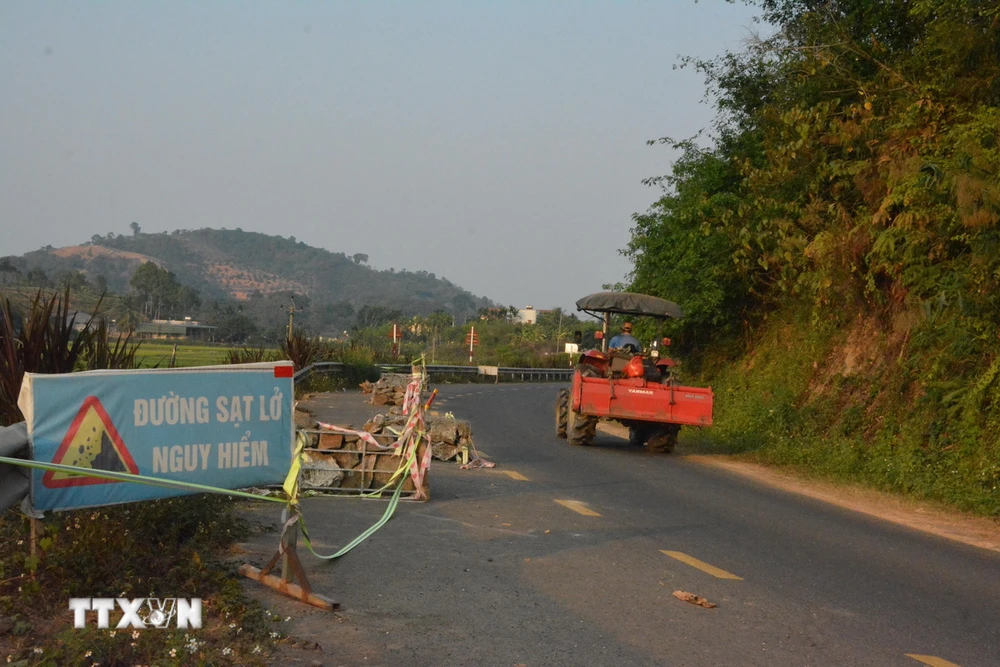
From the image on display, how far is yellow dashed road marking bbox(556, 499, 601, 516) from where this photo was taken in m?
11.0

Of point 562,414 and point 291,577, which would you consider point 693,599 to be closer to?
point 291,577

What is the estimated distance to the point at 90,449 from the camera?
6.08 m

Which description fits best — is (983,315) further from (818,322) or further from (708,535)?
(708,535)

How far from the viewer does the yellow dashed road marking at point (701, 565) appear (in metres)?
8.23

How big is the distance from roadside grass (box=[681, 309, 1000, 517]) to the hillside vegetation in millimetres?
44

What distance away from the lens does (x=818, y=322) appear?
21500 millimetres

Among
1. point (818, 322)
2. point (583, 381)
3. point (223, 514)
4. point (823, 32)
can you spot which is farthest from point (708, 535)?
point (823, 32)

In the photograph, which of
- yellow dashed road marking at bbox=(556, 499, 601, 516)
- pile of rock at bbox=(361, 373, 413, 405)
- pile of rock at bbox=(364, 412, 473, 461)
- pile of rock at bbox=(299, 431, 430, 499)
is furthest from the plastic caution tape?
pile of rock at bbox=(361, 373, 413, 405)

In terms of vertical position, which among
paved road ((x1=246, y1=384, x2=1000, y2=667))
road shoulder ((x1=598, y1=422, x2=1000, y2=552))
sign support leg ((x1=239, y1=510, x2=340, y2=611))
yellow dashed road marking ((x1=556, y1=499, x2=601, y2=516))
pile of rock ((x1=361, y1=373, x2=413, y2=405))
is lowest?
road shoulder ((x1=598, y1=422, x2=1000, y2=552))

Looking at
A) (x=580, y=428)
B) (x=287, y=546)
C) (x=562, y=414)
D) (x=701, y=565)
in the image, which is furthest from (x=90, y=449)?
(x=562, y=414)

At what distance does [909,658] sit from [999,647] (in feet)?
2.68

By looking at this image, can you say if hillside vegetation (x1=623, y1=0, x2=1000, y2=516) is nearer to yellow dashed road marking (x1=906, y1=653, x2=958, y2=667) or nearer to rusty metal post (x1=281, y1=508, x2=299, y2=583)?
yellow dashed road marking (x1=906, y1=653, x2=958, y2=667)

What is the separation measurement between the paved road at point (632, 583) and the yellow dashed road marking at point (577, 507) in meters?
0.04

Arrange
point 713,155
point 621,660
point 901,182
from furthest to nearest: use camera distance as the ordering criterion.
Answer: point 713,155 → point 901,182 → point 621,660
